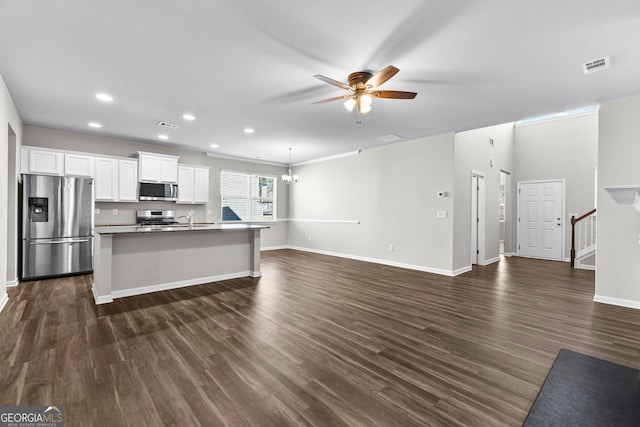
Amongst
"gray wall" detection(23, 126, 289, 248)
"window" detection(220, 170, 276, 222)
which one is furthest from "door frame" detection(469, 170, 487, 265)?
"window" detection(220, 170, 276, 222)

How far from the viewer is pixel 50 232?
4.71 meters

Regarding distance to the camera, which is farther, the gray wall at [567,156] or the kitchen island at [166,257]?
the gray wall at [567,156]

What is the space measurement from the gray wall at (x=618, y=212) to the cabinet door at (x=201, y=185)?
23.4ft

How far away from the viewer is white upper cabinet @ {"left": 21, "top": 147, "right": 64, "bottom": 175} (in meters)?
4.68

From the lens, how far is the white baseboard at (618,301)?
11.7 feet

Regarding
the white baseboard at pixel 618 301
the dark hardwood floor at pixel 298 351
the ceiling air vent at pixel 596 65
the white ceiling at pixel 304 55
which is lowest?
the dark hardwood floor at pixel 298 351

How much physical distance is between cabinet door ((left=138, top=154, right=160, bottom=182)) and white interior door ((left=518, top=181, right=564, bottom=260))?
8967 millimetres

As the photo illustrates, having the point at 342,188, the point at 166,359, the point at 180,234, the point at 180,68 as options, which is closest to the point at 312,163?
the point at 342,188

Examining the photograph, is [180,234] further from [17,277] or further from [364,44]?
[364,44]

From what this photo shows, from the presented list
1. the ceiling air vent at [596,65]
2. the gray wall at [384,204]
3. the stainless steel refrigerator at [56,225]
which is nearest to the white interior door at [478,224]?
the gray wall at [384,204]

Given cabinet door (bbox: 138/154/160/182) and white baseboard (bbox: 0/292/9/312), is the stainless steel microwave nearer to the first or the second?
cabinet door (bbox: 138/154/160/182)

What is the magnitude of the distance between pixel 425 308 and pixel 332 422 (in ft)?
7.31

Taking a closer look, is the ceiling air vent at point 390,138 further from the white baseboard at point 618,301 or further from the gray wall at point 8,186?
the gray wall at point 8,186

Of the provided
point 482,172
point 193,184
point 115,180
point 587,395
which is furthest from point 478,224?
point 115,180
